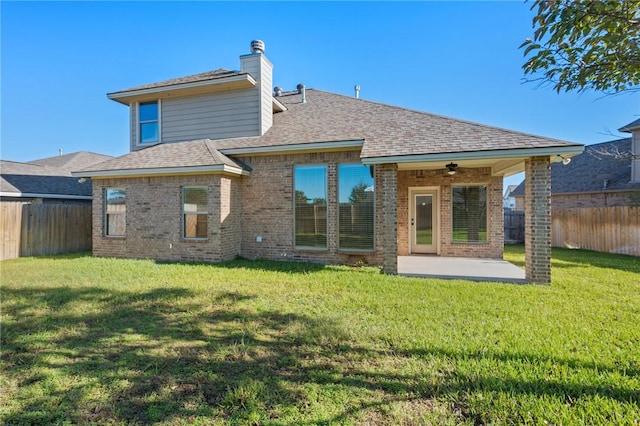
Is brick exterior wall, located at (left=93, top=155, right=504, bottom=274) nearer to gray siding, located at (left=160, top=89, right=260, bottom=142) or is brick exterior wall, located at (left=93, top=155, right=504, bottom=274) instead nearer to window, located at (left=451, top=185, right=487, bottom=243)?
window, located at (left=451, top=185, right=487, bottom=243)

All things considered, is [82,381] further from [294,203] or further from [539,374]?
[294,203]

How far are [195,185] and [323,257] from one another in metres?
4.66

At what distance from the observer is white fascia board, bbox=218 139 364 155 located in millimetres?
8641

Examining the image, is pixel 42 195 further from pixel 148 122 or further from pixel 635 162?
pixel 635 162

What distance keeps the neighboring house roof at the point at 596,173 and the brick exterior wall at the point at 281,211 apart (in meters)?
14.1

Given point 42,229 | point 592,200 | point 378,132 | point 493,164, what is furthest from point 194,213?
point 592,200

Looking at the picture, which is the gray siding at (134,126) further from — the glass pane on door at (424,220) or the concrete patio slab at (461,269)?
the glass pane on door at (424,220)

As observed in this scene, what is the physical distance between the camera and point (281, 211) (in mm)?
9562

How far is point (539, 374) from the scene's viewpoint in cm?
303

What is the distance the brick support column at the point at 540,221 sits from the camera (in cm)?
665

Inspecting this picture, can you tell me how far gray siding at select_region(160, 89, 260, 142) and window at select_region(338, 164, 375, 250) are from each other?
13.2 ft

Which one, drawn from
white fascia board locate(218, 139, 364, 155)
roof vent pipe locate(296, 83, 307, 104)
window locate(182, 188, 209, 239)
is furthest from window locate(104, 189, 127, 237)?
roof vent pipe locate(296, 83, 307, 104)

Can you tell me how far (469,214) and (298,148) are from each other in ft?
20.9

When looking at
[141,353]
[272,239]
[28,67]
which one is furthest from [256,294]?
[28,67]
